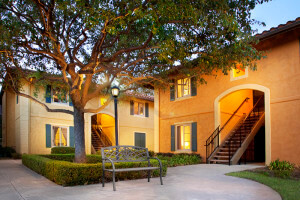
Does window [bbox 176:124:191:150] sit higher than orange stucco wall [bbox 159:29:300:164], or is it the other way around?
orange stucco wall [bbox 159:29:300:164]

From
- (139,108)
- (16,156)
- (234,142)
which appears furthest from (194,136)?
(16,156)

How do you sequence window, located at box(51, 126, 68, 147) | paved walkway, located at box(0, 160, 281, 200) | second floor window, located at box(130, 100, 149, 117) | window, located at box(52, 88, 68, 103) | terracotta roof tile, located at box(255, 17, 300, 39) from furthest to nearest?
second floor window, located at box(130, 100, 149, 117) → window, located at box(51, 126, 68, 147) → window, located at box(52, 88, 68, 103) → terracotta roof tile, located at box(255, 17, 300, 39) → paved walkway, located at box(0, 160, 281, 200)

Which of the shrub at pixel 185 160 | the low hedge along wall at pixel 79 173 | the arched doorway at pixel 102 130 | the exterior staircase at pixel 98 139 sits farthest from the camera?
the arched doorway at pixel 102 130

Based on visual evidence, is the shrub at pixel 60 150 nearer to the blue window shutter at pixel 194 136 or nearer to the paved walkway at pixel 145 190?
the blue window shutter at pixel 194 136

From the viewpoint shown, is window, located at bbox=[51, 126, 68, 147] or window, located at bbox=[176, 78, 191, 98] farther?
window, located at bbox=[51, 126, 68, 147]

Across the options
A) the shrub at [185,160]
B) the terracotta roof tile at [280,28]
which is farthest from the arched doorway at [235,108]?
the terracotta roof tile at [280,28]

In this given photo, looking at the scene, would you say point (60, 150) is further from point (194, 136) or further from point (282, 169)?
point (282, 169)

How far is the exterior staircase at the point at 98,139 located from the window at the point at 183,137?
831 centimetres

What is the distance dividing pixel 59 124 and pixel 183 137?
9.21 metres

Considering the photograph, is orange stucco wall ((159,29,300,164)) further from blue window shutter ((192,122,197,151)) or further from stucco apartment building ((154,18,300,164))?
blue window shutter ((192,122,197,151))

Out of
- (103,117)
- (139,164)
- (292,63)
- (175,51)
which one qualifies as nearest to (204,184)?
(139,164)

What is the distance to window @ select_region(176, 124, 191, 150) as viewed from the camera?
1579 centimetres

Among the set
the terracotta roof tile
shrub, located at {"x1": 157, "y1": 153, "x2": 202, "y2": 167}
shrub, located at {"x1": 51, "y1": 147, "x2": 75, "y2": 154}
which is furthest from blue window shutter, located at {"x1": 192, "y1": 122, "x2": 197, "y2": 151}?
shrub, located at {"x1": 51, "y1": 147, "x2": 75, "y2": 154}

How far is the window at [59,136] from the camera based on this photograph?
62.3 ft
